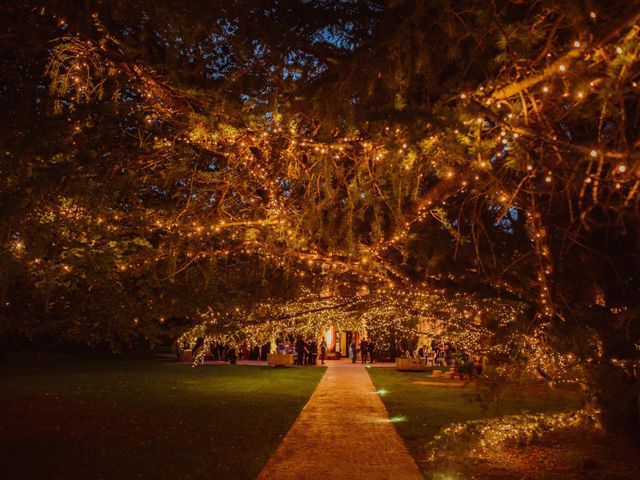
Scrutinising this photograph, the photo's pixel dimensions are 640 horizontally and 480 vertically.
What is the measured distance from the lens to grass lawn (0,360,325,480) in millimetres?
7176

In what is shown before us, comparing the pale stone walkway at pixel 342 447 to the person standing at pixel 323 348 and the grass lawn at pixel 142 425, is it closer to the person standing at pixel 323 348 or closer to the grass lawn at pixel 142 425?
the grass lawn at pixel 142 425

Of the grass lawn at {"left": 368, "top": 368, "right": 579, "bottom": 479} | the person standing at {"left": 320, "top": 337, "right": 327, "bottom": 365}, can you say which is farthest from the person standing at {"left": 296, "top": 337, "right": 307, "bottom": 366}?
the grass lawn at {"left": 368, "top": 368, "right": 579, "bottom": 479}

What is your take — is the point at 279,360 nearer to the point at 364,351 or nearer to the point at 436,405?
the point at 364,351

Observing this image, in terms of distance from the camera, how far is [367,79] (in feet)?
15.1

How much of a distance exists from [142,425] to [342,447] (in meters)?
4.19

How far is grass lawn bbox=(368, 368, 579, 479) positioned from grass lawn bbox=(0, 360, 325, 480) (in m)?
2.22

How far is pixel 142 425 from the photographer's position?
1034cm

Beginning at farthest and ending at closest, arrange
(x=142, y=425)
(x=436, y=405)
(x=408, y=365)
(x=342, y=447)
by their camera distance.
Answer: (x=408, y=365)
(x=436, y=405)
(x=142, y=425)
(x=342, y=447)

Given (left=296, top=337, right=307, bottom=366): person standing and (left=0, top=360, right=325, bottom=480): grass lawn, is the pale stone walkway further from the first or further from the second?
(left=296, top=337, right=307, bottom=366): person standing

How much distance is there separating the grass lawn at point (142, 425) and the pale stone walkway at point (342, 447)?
32 centimetres

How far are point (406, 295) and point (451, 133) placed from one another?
14.2ft

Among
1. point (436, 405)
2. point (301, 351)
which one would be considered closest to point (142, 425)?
point (436, 405)

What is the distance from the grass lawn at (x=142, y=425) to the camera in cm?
718

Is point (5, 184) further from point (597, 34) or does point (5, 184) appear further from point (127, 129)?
point (597, 34)
